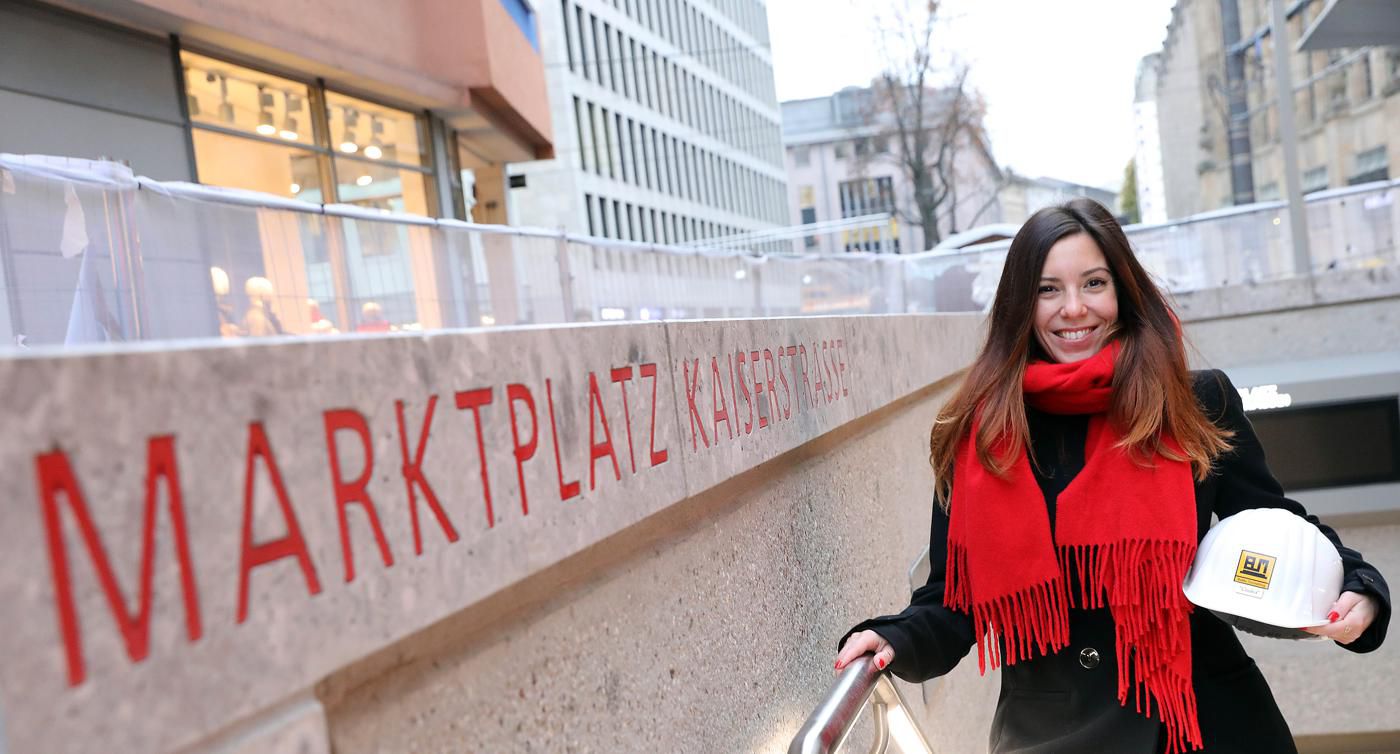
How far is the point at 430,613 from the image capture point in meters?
1.16

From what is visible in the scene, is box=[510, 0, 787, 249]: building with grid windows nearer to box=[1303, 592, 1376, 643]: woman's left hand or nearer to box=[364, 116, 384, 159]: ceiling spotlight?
box=[364, 116, 384, 159]: ceiling spotlight

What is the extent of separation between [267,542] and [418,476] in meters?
0.21

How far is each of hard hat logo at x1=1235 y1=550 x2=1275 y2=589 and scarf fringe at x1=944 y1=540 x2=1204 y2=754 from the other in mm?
148

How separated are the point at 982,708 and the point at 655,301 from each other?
10.3 metres

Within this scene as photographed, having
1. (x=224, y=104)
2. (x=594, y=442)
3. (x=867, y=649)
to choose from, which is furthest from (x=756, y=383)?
(x=224, y=104)

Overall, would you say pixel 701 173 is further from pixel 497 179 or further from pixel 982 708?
pixel 982 708

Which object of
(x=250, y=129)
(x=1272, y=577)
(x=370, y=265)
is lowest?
(x=1272, y=577)

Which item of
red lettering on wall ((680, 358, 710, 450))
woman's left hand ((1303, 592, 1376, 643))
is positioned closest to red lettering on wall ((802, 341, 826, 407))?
red lettering on wall ((680, 358, 710, 450))

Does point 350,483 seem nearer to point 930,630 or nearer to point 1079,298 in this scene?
point 930,630

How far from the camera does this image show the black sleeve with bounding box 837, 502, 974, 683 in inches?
93.7

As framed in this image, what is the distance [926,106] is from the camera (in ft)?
116

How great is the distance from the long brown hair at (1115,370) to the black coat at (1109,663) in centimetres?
9

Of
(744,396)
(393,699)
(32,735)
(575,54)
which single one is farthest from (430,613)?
(575,54)

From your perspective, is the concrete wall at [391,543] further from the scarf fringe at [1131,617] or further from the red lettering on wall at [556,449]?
the scarf fringe at [1131,617]
